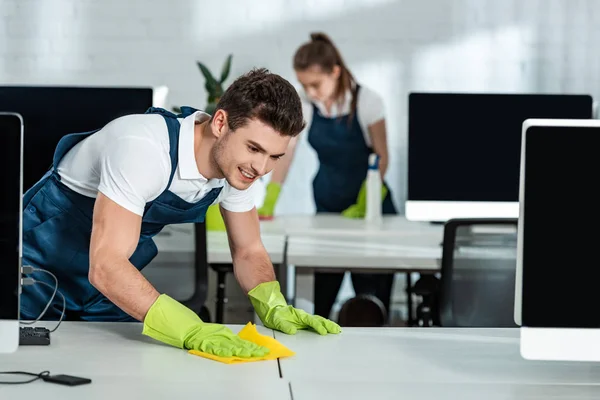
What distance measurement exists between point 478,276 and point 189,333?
1.17 meters

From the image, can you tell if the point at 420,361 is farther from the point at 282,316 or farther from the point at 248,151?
the point at 248,151

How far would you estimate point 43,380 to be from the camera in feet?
4.89

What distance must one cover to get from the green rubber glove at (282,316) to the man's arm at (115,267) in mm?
261

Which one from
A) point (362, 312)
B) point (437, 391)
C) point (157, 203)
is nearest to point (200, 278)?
point (157, 203)

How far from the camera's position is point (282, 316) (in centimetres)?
189

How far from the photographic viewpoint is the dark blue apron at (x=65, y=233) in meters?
2.09

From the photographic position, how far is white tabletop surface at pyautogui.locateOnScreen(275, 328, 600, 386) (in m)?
1.57

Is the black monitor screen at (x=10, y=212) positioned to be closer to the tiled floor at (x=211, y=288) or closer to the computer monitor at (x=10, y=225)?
the computer monitor at (x=10, y=225)

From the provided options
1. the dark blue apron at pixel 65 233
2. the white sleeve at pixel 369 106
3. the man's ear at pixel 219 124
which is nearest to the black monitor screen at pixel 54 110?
the dark blue apron at pixel 65 233

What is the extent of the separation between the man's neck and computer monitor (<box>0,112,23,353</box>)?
0.60 metres

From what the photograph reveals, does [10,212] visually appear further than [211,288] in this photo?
No

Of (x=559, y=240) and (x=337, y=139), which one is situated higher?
(x=337, y=139)

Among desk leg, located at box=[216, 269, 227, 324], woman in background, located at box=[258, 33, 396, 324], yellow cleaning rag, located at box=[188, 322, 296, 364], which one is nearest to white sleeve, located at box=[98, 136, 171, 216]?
yellow cleaning rag, located at box=[188, 322, 296, 364]

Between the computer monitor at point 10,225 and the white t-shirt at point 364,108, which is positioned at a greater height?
the white t-shirt at point 364,108
